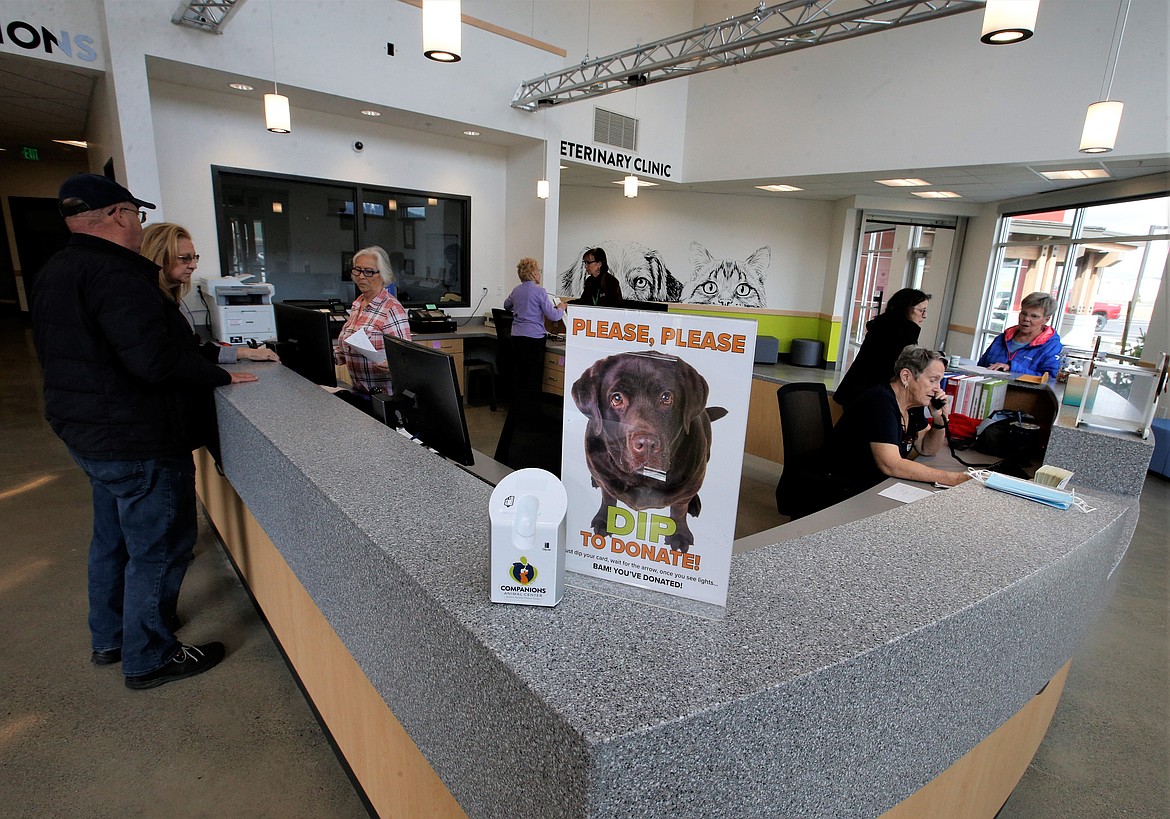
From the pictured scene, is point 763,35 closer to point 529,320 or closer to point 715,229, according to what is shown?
point 529,320

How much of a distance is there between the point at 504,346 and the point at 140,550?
4.29m

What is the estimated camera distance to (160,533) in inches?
77.8

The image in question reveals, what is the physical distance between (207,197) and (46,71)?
1.20m

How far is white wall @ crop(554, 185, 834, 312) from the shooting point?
9.02m

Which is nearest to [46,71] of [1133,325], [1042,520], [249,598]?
[249,598]

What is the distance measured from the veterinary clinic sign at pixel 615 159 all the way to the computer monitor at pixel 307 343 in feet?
15.8

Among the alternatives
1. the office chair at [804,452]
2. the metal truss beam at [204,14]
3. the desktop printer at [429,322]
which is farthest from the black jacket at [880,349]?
the metal truss beam at [204,14]

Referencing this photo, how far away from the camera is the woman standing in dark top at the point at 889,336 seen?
3492 millimetres

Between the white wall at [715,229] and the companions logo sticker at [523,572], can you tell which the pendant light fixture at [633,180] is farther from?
the companions logo sticker at [523,572]

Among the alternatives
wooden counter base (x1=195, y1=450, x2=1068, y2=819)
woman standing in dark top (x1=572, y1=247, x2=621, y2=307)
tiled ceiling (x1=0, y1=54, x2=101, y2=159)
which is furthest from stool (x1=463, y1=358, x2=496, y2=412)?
wooden counter base (x1=195, y1=450, x2=1068, y2=819)

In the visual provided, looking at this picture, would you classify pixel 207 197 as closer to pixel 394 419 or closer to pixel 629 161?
pixel 394 419

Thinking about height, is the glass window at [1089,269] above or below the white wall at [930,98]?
below

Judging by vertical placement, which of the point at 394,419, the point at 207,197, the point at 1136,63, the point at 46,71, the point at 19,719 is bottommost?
the point at 19,719

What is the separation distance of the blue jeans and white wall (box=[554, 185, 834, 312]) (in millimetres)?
7529
